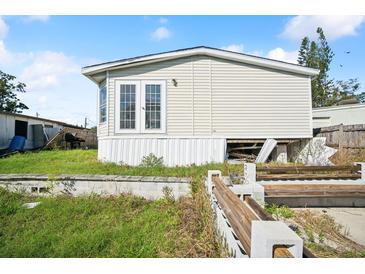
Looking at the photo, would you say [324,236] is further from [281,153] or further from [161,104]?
[161,104]

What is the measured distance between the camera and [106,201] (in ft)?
15.4

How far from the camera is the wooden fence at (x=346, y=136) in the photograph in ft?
24.1

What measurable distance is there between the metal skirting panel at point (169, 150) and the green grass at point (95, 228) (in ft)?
11.1

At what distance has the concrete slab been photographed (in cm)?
309

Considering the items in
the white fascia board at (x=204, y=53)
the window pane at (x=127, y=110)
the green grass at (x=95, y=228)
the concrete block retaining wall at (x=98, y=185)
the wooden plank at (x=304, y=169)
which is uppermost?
the white fascia board at (x=204, y=53)

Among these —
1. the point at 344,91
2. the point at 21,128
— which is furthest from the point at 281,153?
the point at 344,91

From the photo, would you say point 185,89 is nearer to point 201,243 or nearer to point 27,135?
point 201,243

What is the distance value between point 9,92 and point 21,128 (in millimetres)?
15720

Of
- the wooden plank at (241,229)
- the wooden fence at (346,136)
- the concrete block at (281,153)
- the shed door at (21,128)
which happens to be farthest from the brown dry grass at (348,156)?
the shed door at (21,128)

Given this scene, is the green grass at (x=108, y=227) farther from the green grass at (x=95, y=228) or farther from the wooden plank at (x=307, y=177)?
the wooden plank at (x=307, y=177)

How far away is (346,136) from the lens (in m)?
7.75

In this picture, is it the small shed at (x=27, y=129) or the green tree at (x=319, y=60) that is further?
the green tree at (x=319, y=60)

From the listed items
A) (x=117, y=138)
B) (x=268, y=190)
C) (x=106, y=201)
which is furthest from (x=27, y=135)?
(x=268, y=190)

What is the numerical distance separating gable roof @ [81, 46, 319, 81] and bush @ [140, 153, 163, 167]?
3.06 metres
